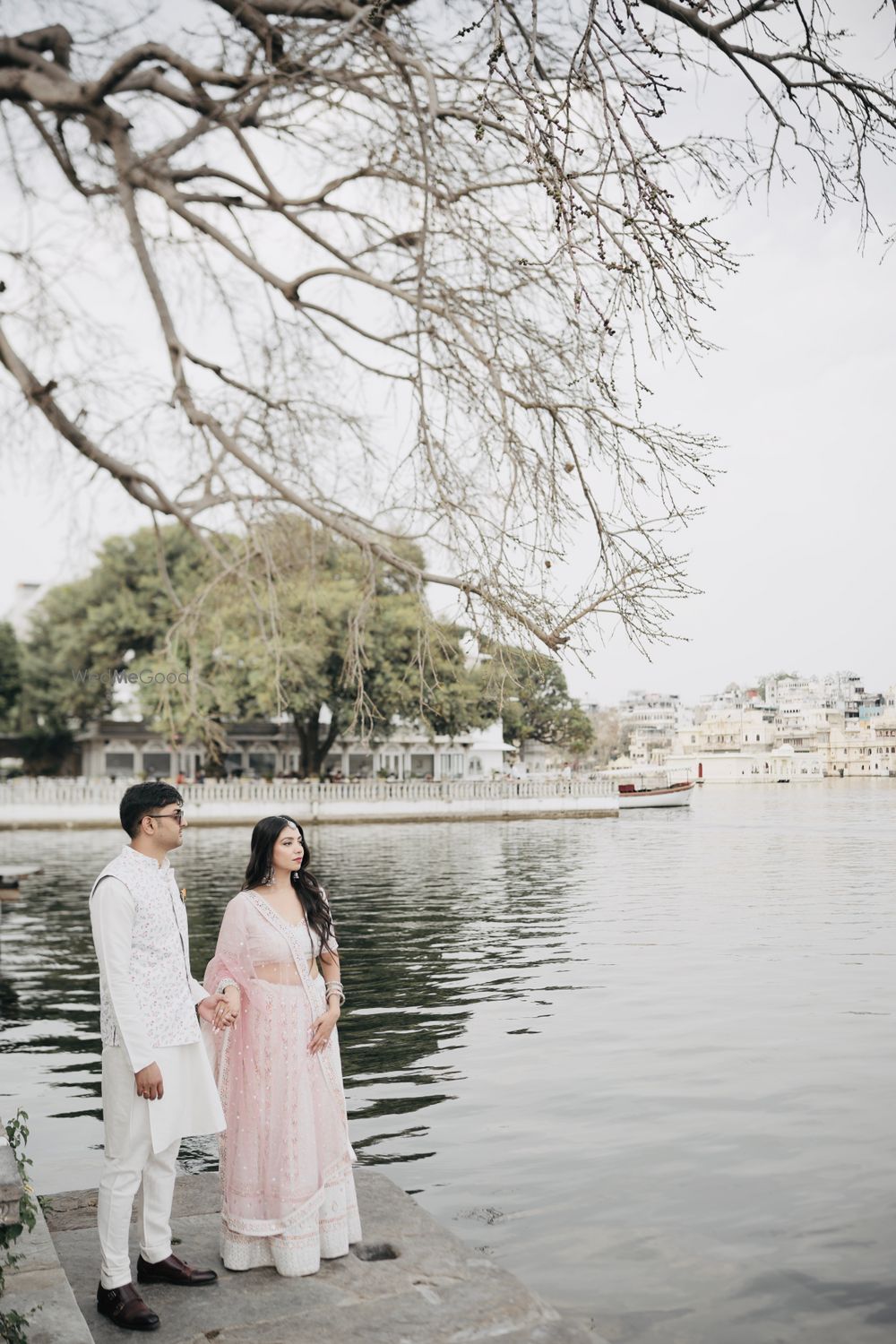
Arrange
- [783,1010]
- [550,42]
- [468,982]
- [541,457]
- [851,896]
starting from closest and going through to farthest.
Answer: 1. [550,42]
2. [541,457]
3. [783,1010]
4. [468,982]
5. [851,896]

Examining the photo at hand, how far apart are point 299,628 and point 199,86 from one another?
3.50 metres

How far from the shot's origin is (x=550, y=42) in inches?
253

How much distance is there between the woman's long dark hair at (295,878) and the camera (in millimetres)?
5641

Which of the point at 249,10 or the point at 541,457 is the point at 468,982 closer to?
the point at 541,457

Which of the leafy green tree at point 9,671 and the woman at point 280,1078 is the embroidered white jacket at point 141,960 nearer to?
the woman at point 280,1078

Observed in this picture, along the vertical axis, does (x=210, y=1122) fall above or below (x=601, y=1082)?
above

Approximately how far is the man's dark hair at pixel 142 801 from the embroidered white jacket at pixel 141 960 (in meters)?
0.11

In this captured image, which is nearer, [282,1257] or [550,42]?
[282,1257]

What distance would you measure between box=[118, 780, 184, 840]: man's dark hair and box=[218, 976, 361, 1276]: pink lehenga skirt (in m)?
0.88

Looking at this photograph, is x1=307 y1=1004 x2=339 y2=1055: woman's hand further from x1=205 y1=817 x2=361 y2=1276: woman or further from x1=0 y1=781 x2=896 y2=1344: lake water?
x1=0 y1=781 x2=896 y2=1344: lake water

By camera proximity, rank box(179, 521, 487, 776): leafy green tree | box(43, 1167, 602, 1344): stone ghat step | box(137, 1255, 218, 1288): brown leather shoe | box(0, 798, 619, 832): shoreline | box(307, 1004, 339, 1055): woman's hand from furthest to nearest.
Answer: box(0, 798, 619, 832): shoreline, box(179, 521, 487, 776): leafy green tree, box(307, 1004, 339, 1055): woman's hand, box(137, 1255, 218, 1288): brown leather shoe, box(43, 1167, 602, 1344): stone ghat step

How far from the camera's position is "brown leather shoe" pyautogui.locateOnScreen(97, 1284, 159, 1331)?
15.6 feet

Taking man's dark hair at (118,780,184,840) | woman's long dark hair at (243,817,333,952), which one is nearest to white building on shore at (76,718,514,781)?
woman's long dark hair at (243,817,333,952)

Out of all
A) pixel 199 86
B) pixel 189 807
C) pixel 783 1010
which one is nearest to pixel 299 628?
pixel 199 86
